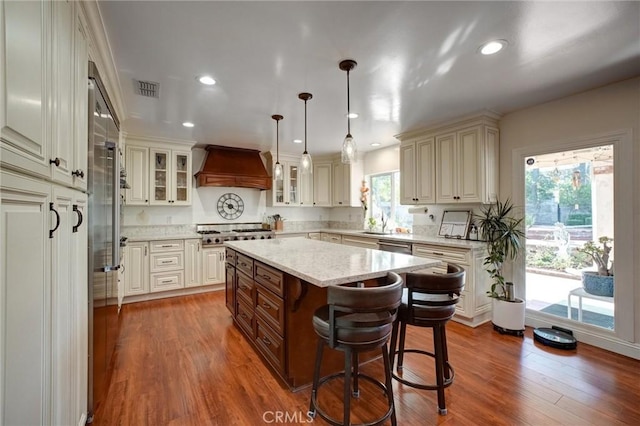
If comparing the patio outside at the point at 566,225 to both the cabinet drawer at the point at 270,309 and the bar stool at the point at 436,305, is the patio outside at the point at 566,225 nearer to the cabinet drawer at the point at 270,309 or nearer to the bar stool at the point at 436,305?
the bar stool at the point at 436,305

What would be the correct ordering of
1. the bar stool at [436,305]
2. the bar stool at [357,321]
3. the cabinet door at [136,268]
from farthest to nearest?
the cabinet door at [136,268] < the bar stool at [436,305] < the bar stool at [357,321]

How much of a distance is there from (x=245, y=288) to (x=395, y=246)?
2.14m

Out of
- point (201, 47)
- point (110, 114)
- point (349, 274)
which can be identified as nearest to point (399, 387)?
point (349, 274)

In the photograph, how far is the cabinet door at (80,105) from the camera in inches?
54.8

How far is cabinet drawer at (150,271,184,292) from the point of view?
4.27 meters

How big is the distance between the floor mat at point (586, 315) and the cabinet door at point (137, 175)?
5.54 m

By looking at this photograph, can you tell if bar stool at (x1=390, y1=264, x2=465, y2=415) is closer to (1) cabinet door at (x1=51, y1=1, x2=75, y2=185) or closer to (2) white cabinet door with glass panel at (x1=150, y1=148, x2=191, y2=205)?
(1) cabinet door at (x1=51, y1=1, x2=75, y2=185)

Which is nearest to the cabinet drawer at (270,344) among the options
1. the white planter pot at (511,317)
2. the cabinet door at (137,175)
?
the white planter pot at (511,317)

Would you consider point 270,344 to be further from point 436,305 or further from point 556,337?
point 556,337

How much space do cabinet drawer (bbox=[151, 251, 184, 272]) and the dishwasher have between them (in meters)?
3.08

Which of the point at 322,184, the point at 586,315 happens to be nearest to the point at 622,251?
the point at 586,315

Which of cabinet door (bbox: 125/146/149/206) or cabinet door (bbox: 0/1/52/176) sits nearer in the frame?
cabinet door (bbox: 0/1/52/176)

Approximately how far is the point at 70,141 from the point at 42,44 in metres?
0.46

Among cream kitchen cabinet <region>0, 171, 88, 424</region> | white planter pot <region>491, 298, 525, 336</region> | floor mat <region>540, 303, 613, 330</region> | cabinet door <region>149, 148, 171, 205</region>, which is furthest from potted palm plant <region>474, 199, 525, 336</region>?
cabinet door <region>149, 148, 171, 205</region>
